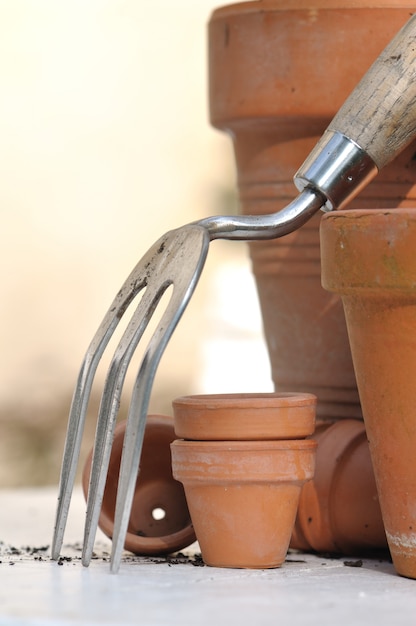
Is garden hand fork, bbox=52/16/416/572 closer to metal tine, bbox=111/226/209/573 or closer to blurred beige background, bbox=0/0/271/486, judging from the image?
metal tine, bbox=111/226/209/573

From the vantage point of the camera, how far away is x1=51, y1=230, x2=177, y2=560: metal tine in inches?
53.8

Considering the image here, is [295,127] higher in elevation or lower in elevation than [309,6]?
lower

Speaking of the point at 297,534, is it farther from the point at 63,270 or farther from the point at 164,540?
the point at 63,270

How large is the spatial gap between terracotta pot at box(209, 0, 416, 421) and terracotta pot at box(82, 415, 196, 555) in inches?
10.0

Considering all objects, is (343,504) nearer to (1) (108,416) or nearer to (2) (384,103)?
(1) (108,416)

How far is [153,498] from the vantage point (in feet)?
4.84

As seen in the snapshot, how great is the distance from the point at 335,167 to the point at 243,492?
1.27ft

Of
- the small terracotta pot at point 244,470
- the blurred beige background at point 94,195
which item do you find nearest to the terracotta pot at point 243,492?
the small terracotta pot at point 244,470

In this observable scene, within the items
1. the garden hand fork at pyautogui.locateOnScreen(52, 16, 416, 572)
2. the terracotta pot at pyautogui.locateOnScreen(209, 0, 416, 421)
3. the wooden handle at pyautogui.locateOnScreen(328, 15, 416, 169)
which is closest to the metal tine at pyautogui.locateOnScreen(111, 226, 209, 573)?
the garden hand fork at pyautogui.locateOnScreen(52, 16, 416, 572)

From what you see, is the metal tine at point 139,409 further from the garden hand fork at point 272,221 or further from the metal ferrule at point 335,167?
the metal ferrule at point 335,167

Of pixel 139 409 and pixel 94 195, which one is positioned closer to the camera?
pixel 139 409

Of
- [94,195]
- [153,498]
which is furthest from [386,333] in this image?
[94,195]

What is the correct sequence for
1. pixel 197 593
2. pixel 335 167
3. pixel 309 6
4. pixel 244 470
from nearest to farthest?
pixel 197 593, pixel 244 470, pixel 335 167, pixel 309 6

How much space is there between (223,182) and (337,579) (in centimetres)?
297
